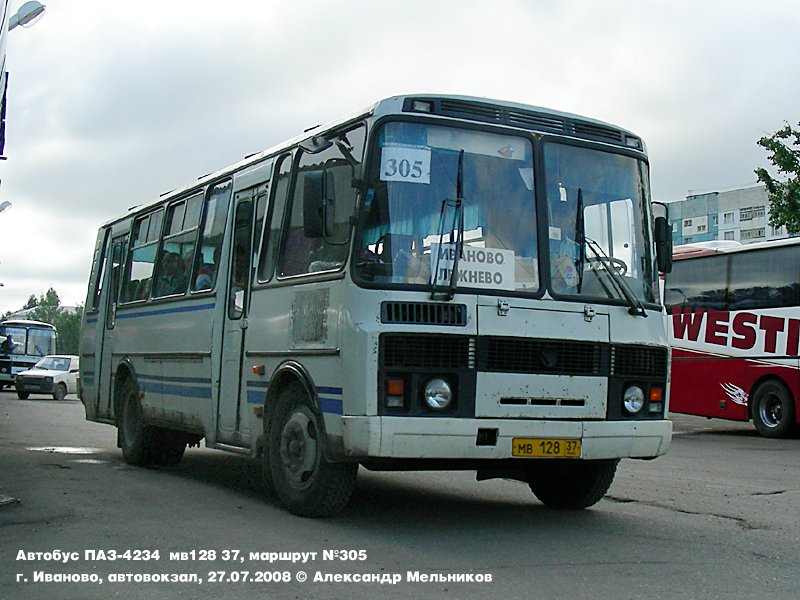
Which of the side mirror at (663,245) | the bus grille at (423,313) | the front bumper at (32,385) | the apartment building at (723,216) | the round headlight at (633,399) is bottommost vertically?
the front bumper at (32,385)

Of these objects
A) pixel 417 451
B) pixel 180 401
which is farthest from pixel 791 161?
pixel 417 451

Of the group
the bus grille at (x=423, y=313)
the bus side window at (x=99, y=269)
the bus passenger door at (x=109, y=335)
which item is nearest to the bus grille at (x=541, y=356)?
the bus grille at (x=423, y=313)

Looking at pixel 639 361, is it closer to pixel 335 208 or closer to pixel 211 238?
pixel 335 208

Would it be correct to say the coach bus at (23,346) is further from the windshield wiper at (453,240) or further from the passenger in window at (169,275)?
the windshield wiper at (453,240)

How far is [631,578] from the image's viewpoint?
6719 millimetres

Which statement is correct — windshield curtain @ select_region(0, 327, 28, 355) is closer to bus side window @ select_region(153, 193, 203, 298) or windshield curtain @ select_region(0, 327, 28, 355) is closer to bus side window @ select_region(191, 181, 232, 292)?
bus side window @ select_region(153, 193, 203, 298)

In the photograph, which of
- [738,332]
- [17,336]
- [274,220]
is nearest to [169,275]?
[274,220]

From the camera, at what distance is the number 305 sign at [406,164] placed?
8.19 meters

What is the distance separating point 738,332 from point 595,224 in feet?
46.7

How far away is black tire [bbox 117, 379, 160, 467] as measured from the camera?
13180 mm

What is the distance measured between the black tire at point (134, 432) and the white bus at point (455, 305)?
349 centimetres

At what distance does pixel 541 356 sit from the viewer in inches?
326

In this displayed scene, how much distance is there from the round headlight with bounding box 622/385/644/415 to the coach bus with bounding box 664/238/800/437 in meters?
13.0

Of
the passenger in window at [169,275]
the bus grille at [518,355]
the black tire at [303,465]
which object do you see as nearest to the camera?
the bus grille at [518,355]
